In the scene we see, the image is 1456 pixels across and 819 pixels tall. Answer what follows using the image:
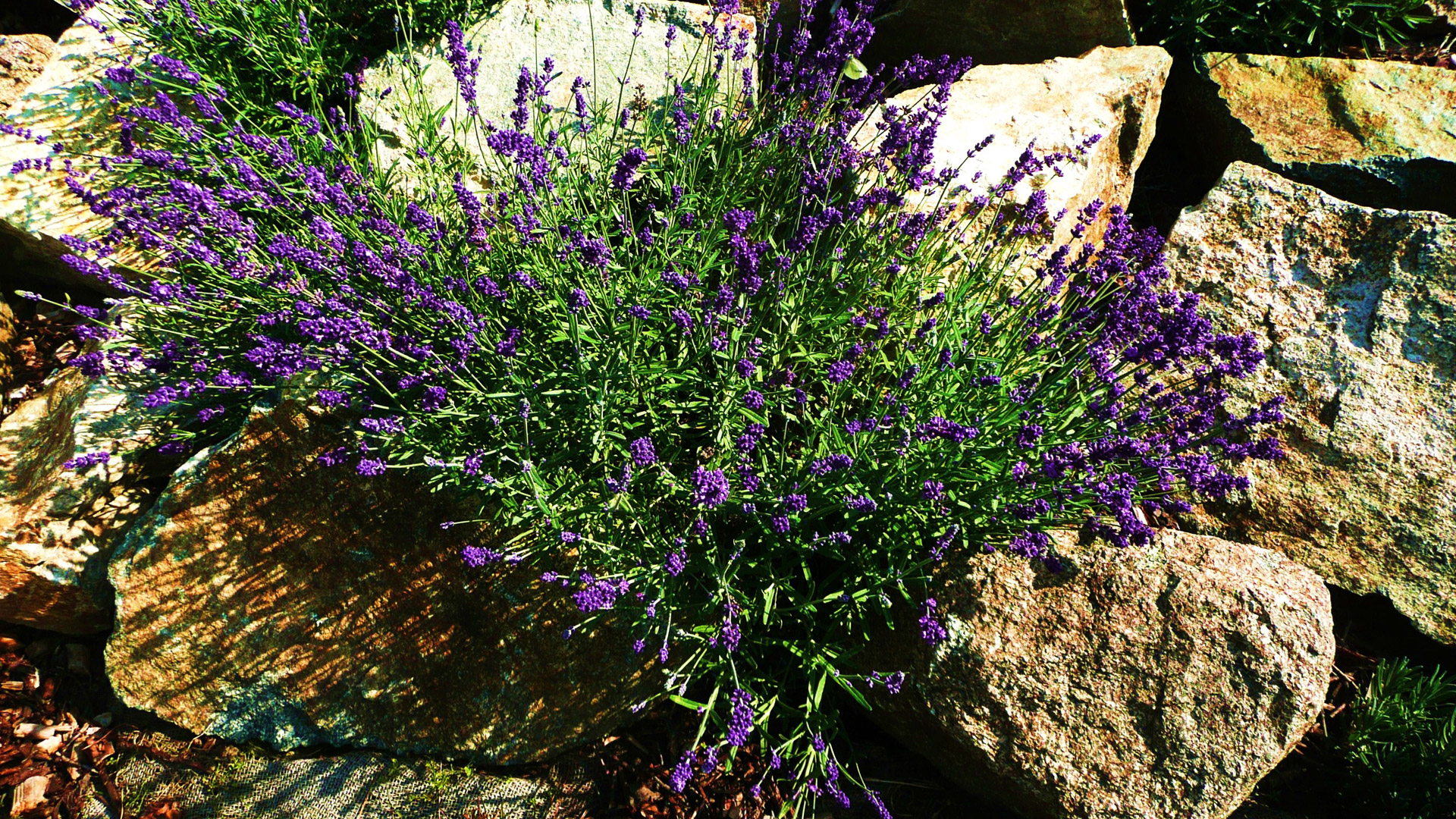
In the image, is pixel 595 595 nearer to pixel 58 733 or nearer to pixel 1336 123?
pixel 58 733

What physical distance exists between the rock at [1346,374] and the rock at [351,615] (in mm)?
2755

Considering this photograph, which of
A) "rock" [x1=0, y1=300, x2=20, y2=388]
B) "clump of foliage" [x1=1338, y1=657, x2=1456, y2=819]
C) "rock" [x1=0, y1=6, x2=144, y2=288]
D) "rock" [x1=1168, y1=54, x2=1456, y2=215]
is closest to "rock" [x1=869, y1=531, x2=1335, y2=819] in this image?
"clump of foliage" [x1=1338, y1=657, x2=1456, y2=819]

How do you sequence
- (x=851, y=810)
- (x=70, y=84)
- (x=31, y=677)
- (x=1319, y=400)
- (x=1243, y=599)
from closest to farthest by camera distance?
(x=1243, y=599) → (x=851, y=810) → (x=1319, y=400) → (x=31, y=677) → (x=70, y=84)

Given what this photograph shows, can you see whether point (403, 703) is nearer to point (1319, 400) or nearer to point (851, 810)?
point (851, 810)

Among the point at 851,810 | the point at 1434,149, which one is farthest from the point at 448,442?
the point at 1434,149

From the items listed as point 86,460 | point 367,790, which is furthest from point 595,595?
point 86,460

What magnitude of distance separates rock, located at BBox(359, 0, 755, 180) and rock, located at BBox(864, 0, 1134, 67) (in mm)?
1055

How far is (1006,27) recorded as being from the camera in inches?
181

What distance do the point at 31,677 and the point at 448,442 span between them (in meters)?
2.53

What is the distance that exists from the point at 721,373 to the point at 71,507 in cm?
299

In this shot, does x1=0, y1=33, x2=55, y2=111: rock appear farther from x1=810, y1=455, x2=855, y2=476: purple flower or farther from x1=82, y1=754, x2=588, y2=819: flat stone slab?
x1=810, y1=455, x2=855, y2=476: purple flower

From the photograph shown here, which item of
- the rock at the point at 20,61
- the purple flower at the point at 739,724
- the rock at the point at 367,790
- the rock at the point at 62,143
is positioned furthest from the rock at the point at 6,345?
the purple flower at the point at 739,724

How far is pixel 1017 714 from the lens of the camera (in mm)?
2721

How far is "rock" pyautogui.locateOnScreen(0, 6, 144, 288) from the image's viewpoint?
4.04 metres
